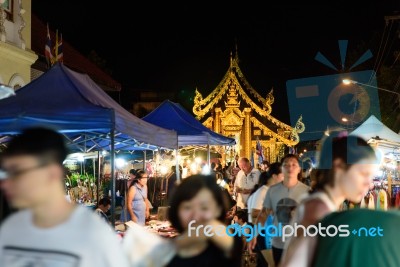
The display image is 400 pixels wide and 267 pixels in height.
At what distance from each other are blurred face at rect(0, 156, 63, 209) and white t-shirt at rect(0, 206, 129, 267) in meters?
0.14

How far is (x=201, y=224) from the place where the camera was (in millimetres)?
2854

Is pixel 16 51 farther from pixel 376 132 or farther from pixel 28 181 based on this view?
pixel 28 181

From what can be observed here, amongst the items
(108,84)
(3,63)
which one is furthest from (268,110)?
(3,63)

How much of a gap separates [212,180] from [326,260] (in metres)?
0.85

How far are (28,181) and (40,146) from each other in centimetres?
17

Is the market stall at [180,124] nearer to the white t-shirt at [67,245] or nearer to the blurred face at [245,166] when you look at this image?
the blurred face at [245,166]

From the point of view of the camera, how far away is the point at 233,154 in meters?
32.9

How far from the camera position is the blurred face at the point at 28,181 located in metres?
2.22

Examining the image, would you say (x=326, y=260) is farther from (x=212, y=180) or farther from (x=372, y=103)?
(x=372, y=103)

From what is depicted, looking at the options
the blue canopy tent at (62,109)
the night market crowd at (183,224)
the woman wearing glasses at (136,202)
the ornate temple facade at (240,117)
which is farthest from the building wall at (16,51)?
the ornate temple facade at (240,117)

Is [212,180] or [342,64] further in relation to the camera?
[342,64]

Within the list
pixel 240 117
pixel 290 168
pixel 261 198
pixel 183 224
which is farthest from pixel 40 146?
pixel 240 117

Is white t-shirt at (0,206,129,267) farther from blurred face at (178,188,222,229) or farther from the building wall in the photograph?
the building wall

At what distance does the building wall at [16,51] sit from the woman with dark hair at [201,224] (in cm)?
1423
